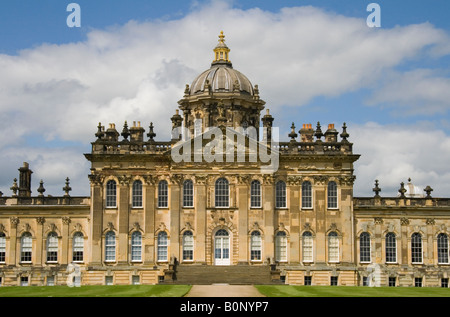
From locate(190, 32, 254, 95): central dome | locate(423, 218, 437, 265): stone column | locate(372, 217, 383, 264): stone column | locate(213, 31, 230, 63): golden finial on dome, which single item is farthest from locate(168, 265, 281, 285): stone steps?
locate(213, 31, 230, 63): golden finial on dome

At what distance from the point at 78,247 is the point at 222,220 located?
10.7 metres

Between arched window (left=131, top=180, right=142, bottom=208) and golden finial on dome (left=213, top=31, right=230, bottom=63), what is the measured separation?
15.1 m

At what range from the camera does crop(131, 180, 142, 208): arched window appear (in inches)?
2094

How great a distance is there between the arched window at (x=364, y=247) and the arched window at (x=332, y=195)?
3.18m

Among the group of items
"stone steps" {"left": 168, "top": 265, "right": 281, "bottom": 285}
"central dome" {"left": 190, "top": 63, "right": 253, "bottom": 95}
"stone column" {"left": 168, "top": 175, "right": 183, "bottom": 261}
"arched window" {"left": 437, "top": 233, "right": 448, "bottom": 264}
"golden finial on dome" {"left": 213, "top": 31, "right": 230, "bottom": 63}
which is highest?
"golden finial on dome" {"left": 213, "top": 31, "right": 230, "bottom": 63}

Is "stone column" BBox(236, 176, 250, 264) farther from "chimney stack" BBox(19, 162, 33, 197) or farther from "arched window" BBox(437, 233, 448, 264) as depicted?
"chimney stack" BBox(19, 162, 33, 197)

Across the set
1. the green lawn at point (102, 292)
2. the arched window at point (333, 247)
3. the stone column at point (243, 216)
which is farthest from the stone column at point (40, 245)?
the arched window at point (333, 247)

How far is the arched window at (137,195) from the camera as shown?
5319cm

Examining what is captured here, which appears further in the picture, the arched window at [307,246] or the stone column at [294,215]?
the arched window at [307,246]

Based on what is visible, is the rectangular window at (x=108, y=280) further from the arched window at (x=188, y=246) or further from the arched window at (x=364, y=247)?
the arched window at (x=364, y=247)

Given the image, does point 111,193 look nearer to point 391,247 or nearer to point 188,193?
point 188,193

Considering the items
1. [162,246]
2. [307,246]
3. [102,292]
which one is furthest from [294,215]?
[102,292]
